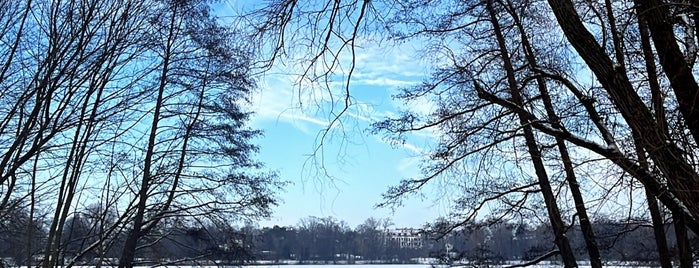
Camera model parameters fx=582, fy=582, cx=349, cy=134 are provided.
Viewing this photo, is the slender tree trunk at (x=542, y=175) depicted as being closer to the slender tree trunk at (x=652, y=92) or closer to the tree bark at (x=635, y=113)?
the slender tree trunk at (x=652, y=92)

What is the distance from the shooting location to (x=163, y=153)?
376 inches

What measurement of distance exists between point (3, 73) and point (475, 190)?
5.63 m

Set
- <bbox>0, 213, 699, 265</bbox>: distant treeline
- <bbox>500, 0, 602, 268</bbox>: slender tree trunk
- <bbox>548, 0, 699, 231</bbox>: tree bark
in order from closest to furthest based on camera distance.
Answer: <bbox>548, 0, 699, 231</bbox>: tree bark < <bbox>500, 0, 602, 268</bbox>: slender tree trunk < <bbox>0, 213, 699, 265</bbox>: distant treeline

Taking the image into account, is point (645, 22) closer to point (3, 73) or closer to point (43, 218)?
point (3, 73)

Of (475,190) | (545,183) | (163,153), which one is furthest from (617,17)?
(163,153)

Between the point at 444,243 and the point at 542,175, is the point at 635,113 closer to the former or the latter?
the point at 542,175

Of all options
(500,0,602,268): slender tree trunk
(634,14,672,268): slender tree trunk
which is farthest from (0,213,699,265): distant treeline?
(634,14,672,268): slender tree trunk

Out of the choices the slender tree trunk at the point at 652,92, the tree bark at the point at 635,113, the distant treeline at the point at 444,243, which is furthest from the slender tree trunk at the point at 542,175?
the tree bark at the point at 635,113

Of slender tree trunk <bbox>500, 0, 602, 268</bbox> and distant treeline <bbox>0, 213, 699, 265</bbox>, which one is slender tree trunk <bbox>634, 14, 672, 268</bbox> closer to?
slender tree trunk <bbox>500, 0, 602, 268</bbox>

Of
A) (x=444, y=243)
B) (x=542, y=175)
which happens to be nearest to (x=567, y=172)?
(x=542, y=175)

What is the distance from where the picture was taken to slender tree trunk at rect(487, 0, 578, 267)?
6.28m

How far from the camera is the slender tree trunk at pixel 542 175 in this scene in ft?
20.6

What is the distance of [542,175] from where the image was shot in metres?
7.04

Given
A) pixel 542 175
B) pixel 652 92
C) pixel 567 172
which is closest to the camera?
pixel 652 92
